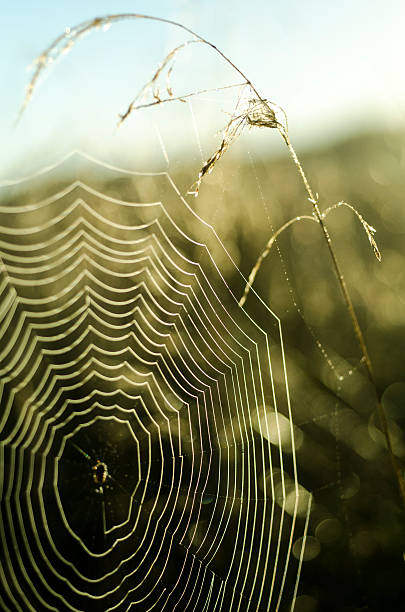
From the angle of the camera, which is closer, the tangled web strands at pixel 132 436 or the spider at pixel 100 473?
the spider at pixel 100 473

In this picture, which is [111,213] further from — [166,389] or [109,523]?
[109,523]

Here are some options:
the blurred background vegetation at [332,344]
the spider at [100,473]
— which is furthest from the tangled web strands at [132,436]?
the blurred background vegetation at [332,344]

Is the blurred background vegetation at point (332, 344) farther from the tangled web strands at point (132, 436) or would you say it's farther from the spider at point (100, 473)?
the spider at point (100, 473)

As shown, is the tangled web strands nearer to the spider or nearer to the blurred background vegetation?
the spider

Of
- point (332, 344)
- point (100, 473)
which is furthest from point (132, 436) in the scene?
point (332, 344)

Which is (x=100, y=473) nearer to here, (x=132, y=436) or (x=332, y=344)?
(x=132, y=436)

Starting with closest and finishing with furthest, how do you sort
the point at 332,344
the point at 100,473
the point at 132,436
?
the point at 100,473
the point at 132,436
the point at 332,344

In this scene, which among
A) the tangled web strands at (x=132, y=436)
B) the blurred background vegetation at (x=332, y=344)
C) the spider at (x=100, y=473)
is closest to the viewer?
the spider at (x=100, y=473)

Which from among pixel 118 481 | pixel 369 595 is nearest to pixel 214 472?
pixel 118 481

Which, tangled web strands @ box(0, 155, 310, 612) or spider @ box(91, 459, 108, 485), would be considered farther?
tangled web strands @ box(0, 155, 310, 612)

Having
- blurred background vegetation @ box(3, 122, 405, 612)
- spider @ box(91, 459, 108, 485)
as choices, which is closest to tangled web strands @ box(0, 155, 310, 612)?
spider @ box(91, 459, 108, 485)

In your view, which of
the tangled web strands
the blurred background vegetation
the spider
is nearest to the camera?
the spider
